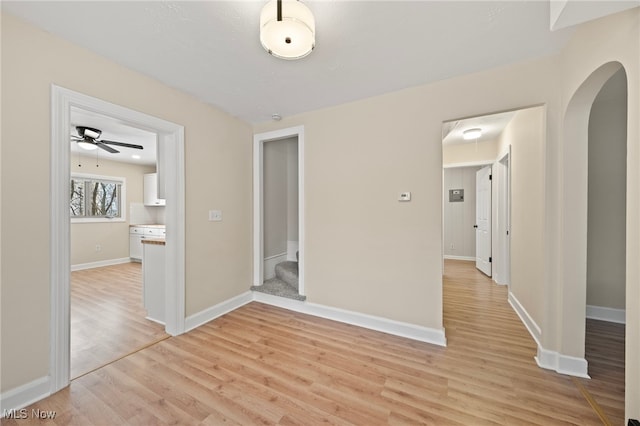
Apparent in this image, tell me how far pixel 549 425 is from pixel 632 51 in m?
2.00

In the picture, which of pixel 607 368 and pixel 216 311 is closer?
pixel 607 368

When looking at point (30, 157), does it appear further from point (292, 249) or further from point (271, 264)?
point (292, 249)

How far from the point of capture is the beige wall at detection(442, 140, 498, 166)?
429 cm

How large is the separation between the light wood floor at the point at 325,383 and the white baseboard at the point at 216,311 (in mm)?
124

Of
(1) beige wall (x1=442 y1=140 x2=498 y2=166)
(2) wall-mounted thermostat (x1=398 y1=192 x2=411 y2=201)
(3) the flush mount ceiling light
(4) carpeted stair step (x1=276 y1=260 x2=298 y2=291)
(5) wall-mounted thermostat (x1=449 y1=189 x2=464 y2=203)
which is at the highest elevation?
(1) beige wall (x1=442 y1=140 x2=498 y2=166)

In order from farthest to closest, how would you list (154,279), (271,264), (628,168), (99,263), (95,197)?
(95,197), (99,263), (271,264), (154,279), (628,168)

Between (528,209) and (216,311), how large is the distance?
362 cm

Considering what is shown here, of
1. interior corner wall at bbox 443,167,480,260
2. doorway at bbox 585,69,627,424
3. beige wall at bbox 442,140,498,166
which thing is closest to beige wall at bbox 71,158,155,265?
beige wall at bbox 442,140,498,166

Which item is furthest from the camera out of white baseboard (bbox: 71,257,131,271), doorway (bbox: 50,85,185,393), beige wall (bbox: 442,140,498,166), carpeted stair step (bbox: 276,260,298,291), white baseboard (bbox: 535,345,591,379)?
white baseboard (bbox: 71,257,131,271)

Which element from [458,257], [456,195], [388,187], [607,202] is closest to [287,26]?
[388,187]

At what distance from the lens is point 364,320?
99.7 inches

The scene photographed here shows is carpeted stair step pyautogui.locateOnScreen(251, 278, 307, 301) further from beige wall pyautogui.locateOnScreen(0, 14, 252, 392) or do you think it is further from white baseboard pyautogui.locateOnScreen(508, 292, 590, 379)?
white baseboard pyautogui.locateOnScreen(508, 292, 590, 379)

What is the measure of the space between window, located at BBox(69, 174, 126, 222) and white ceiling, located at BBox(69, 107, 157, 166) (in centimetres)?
46

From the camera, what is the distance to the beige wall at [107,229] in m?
5.01
